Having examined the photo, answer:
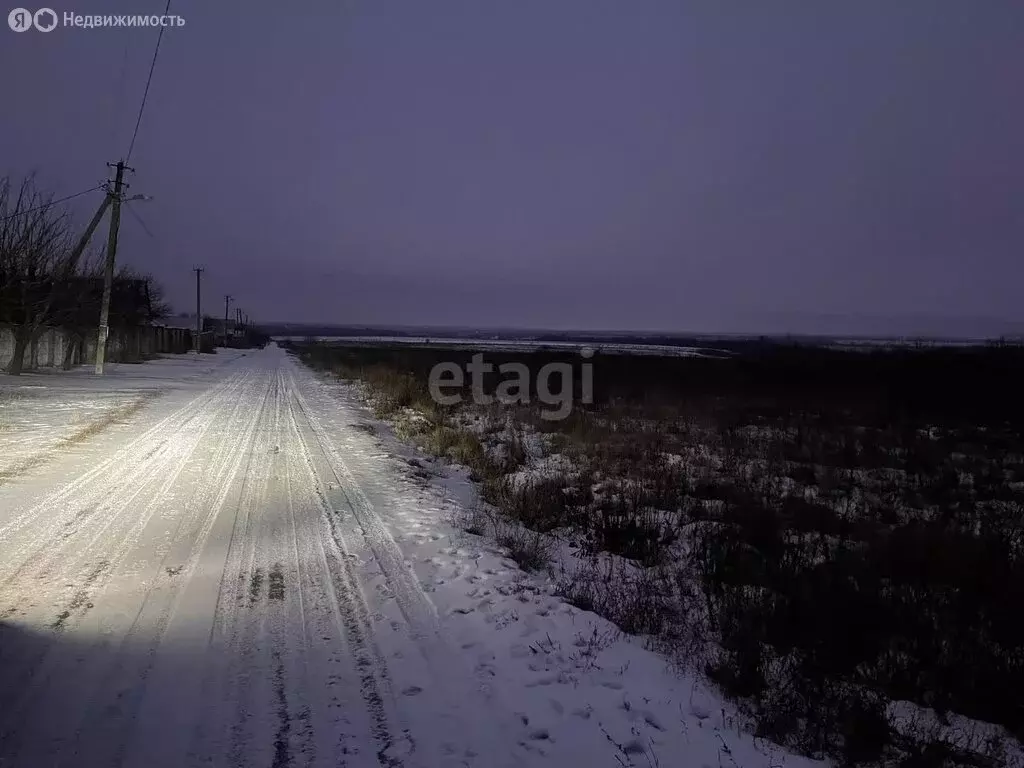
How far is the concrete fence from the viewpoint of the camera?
23.3m

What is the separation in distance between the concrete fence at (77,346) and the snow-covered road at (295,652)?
831 inches

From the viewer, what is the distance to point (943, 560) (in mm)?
6102

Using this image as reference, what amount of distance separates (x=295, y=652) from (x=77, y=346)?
1270 inches

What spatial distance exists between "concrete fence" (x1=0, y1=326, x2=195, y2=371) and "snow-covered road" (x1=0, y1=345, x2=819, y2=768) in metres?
21.1

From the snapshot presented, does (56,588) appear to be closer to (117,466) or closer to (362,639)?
(362,639)

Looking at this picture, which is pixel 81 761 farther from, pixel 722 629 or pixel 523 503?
pixel 523 503

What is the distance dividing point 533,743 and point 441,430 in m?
9.94

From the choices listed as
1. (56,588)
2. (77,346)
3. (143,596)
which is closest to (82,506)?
(56,588)

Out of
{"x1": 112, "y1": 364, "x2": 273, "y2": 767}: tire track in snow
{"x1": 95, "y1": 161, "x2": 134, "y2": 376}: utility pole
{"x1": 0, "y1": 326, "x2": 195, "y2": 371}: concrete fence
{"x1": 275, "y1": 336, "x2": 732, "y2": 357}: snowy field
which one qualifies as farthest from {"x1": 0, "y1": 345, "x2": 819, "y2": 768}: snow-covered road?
{"x1": 275, "y1": 336, "x2": 732, "y2": 357}: snowy field

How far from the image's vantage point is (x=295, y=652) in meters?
3.75

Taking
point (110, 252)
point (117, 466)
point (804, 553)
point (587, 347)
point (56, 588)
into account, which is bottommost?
point (804, 553)

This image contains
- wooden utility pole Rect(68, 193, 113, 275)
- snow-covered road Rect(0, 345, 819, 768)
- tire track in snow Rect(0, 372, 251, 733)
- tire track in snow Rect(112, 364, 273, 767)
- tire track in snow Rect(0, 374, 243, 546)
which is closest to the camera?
tire track in snow Rect(112, 364, 273, 767)

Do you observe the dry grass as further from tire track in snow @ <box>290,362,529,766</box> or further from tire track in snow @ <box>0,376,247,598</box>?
tire track in snow @ <box>0,376,247,598</box>

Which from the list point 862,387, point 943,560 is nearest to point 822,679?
point 943,560
